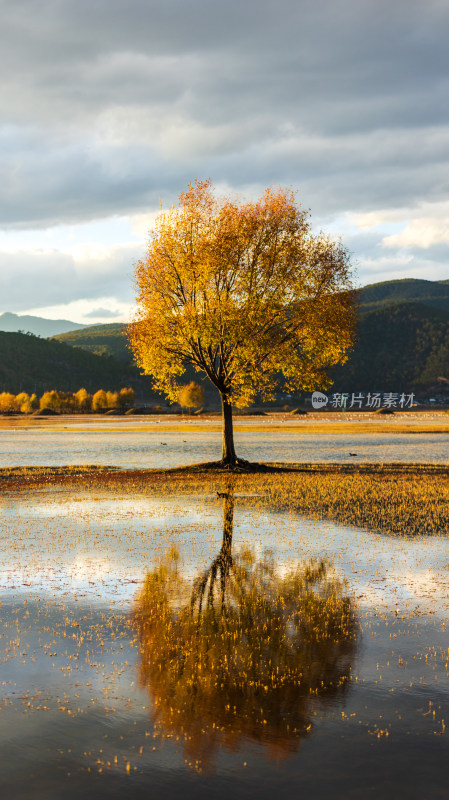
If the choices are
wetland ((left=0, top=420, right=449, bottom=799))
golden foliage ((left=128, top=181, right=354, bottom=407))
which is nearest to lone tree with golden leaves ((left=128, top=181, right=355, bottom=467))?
golden foliage ((left=128, top=181, right=354, bottom=407))

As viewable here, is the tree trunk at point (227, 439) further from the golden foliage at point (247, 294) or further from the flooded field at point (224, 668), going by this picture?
the flooded field at point (224, 668)

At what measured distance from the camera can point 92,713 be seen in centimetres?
858

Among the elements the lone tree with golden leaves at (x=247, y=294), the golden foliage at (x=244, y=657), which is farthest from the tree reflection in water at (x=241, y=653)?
the lone tree with golden leaves at (x=247, y=294)

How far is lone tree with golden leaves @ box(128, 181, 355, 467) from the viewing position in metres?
39.9

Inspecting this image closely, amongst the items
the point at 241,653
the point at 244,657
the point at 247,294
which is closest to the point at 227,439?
the point at 247,294

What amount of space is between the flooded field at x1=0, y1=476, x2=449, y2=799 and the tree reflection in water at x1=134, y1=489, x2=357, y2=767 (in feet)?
0.11

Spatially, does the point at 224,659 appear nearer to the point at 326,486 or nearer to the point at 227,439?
the point at 326,486

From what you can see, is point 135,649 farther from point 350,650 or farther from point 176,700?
point 350,650

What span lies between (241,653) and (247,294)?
102 feet

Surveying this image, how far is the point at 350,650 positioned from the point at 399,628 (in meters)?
1.48

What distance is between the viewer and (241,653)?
10.5 metres

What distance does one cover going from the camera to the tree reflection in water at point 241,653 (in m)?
8.23

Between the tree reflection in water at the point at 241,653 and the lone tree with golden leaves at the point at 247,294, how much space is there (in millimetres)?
25279

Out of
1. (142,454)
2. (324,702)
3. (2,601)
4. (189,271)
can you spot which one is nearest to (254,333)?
(189,271)
